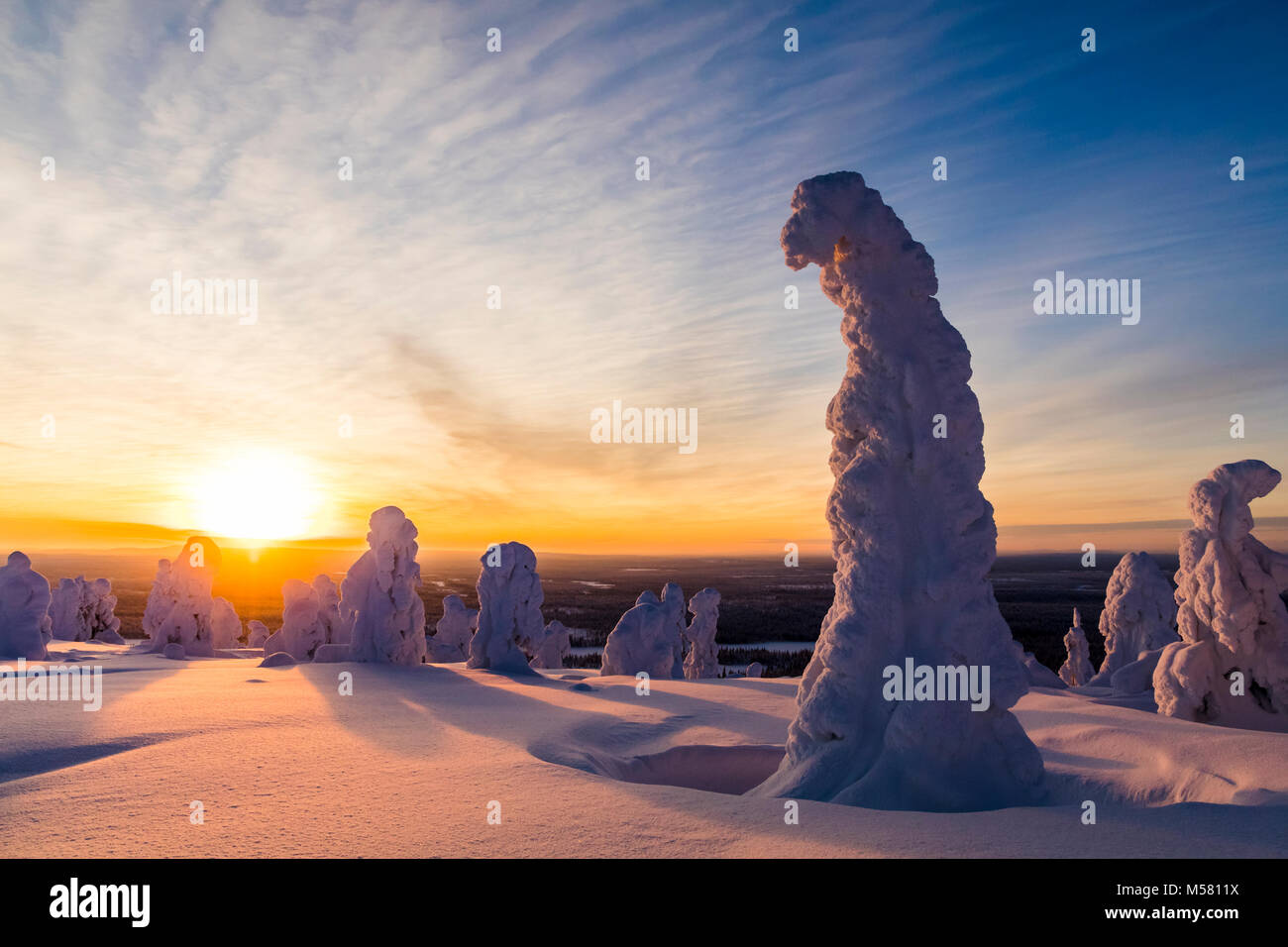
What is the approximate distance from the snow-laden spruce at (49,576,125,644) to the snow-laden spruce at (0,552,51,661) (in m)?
16.0

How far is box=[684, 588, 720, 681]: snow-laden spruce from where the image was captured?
28.2 meters

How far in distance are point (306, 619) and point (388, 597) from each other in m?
11.8

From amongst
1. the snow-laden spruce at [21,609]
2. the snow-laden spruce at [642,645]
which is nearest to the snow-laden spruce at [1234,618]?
the snow-laden spruce at [642,645]

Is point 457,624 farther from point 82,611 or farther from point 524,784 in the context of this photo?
point 524,784

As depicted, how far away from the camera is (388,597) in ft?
59.4

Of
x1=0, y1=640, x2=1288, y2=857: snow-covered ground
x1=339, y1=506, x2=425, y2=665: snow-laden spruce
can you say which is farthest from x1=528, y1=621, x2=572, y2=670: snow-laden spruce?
x1=0, y1=640, x2=1288, y2=857: snow-covered ground

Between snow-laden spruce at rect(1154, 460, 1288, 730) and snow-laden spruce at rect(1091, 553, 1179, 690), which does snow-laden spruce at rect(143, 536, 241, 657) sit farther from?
snow-laden spruce at rect(1091, 553, 1179, 690)

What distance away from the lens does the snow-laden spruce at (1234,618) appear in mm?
10617

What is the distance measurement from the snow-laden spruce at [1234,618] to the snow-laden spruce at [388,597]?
16291 millimetres

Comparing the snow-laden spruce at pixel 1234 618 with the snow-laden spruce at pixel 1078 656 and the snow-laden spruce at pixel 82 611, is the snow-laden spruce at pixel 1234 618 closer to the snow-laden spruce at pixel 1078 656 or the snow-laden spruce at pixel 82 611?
the snow-laden spruce at pixel 1078 656

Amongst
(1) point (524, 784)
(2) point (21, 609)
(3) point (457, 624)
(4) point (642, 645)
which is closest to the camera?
(1) point (524, 784)

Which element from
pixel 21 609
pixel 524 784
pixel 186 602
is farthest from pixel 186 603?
pixel 524 784

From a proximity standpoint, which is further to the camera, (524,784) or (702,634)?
(702,634)
